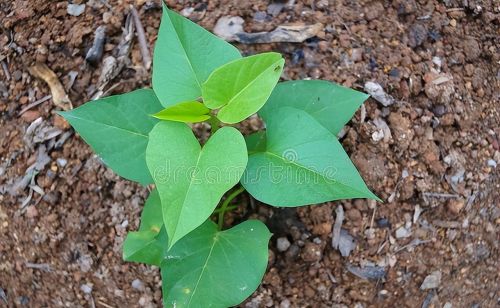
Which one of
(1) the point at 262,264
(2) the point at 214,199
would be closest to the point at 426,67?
(1) the point at 262,264

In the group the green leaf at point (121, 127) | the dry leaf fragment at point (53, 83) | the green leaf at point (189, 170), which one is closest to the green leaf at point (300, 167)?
the green leaf at point (189, 170)

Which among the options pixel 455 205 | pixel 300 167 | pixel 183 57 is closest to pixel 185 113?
pixel 183 57

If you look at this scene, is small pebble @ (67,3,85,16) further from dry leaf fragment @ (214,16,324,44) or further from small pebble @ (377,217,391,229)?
small pebble @ (377,217,391,229)

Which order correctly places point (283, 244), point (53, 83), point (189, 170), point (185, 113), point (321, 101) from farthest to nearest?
point (53, 83) → point (283, 244) → point (321, 101) → point (185, 113) → point (189, 170)

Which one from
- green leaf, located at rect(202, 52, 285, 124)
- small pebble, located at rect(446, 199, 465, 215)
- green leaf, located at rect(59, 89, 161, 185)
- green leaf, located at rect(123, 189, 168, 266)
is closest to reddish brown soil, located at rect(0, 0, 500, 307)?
small pebble, located at rect(446, 199, 465, 215)

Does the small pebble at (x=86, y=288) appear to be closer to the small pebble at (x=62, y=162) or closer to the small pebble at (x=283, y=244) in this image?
the small pebble at (x=62, y=162)

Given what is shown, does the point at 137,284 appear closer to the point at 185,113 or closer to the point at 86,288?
the point at 86,288

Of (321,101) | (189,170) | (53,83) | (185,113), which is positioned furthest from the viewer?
(53,83)
